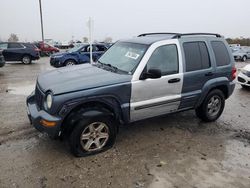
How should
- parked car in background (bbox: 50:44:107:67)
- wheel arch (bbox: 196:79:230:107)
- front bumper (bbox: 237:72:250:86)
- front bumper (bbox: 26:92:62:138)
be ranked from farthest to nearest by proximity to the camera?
parked car in background (bbox: 50:44:107:67) → front bumper (bbox: 237:72:250:86) → wheel arch (bbox: 196:79:230:107) → front bumper (bbox: 26:92:62:138)

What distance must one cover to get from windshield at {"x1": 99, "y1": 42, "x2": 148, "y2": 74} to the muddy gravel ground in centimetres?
132

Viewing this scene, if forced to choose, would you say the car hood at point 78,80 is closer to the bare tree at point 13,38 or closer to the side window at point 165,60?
Result: the side window at point 165,60

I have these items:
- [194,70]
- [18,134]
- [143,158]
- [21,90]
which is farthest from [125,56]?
[21,90]

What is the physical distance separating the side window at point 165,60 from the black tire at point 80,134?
1165mm

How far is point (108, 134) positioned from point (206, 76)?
233 cm

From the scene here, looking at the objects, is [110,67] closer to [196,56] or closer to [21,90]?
[196,56]

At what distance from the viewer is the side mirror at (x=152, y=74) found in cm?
407

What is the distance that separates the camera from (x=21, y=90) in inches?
335

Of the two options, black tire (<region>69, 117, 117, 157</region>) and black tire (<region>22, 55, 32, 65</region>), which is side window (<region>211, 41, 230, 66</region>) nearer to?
black tire (<region>69, 117, 117, 157</region>)

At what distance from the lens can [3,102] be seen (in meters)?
6.92

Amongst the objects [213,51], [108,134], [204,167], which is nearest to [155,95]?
[108,134]

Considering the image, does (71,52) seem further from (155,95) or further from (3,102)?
(155,95)

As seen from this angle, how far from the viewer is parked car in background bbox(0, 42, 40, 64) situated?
1694 centimetres

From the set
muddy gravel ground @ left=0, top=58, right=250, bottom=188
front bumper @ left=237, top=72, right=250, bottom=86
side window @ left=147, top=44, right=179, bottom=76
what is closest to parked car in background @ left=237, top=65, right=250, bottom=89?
front bumper @ left=237, top=72, right=250, bottom=86
